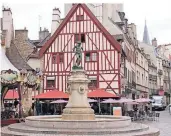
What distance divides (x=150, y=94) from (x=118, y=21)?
21.1m

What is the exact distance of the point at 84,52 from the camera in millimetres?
32250

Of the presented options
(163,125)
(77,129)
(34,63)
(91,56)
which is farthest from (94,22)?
(77,129)

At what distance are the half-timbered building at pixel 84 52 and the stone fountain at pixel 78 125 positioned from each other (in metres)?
15.1

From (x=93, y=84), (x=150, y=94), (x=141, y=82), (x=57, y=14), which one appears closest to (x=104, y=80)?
(x=93, y=84)

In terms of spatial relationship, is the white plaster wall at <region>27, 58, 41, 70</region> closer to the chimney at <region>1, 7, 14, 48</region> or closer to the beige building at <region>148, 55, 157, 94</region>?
the chimney at <region>1, 7, 14, 48</region>

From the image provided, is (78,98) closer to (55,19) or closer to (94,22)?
(94,22)

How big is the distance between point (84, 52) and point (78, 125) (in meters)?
18.9

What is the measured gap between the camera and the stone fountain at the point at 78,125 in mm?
12982

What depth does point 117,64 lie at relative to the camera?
103 feet

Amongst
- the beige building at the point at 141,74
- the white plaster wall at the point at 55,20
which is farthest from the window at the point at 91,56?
the beige building at the point at 141,74

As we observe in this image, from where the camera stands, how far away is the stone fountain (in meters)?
13.0

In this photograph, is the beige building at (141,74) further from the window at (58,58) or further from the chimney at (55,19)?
the window at (58,58)

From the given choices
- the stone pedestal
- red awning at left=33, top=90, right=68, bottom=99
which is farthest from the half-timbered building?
the stone pedestal

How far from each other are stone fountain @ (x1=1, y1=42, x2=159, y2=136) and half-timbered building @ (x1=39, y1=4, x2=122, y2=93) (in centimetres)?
1507
